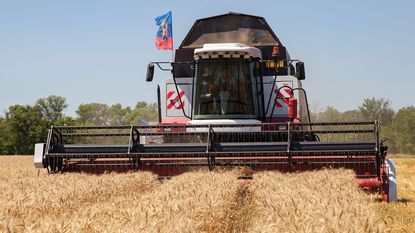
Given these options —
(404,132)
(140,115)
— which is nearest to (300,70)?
(404,132)

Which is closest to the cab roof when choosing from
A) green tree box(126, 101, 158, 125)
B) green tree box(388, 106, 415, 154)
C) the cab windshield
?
the cab windshield

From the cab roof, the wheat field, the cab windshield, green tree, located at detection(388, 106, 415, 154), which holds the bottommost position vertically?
green tree, located at detection(388, 106, 415, 154)

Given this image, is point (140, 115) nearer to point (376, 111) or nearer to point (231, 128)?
point (376, 111)

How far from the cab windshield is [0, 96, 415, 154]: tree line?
23.4 ft

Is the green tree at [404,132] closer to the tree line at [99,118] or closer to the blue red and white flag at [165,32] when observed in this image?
the tree line at [99,118]

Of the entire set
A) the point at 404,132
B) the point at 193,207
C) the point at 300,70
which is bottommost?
the point at 404,132

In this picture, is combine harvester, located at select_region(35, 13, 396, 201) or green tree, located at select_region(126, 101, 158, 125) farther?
green tree, located at select_region(126, 101, 158, 125)

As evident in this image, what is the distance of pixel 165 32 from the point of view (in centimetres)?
1379

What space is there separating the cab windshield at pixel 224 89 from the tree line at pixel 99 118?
23.4ft

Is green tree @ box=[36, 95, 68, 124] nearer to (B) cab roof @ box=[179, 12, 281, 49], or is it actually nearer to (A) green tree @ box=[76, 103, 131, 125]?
(A) green tree @ box=[76, 103, 131, 125]

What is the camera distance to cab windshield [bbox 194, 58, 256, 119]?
10250mm

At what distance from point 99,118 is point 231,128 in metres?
115

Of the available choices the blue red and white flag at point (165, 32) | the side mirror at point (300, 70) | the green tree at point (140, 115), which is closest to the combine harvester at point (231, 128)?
the side mirror at point (300, 70)

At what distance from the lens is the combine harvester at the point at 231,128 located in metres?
8.99
